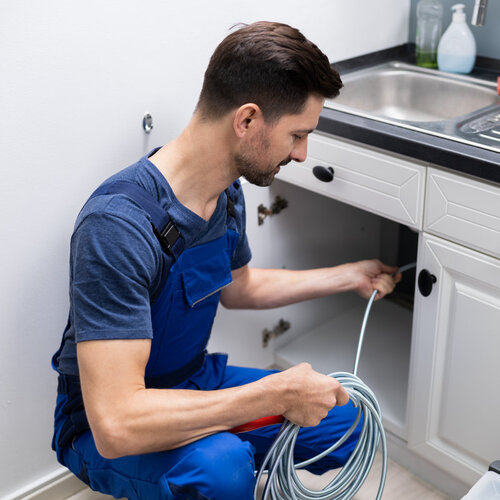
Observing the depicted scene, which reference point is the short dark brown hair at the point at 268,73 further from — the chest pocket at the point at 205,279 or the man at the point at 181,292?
the chest pocket at the point at 205,279

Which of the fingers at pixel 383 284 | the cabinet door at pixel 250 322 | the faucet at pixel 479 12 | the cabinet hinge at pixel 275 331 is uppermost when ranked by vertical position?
the faucet at pixel 479 12

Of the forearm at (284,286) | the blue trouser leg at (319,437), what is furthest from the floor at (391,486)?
the forearm at (284,286)

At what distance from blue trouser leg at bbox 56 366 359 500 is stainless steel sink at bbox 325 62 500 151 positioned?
2.85ft

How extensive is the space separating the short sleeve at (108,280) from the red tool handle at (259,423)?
0.34m

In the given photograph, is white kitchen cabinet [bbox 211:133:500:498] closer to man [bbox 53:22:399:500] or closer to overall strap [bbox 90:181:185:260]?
man [bbox 53:22:399:500]

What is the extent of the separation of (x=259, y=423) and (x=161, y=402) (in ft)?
0.87

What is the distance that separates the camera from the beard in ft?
4.56

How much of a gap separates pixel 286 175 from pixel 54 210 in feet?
2.16

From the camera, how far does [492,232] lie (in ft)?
5.00

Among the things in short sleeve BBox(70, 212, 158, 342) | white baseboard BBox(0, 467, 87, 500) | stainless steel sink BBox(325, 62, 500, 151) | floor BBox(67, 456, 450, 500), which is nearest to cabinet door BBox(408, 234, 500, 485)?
floor BBox(67, 456, 450, 500)

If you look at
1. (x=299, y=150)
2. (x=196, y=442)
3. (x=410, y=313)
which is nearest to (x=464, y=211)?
(x=299, y=150)

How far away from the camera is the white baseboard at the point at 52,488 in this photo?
74.4 inches

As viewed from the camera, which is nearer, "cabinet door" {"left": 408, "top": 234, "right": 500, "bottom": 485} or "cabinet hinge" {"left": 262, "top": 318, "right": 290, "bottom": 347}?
"cabinet door" {"left": 408, "top": 234, "right": 500, "bottom": 485}

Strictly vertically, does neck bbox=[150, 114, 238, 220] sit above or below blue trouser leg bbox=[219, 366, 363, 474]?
above
